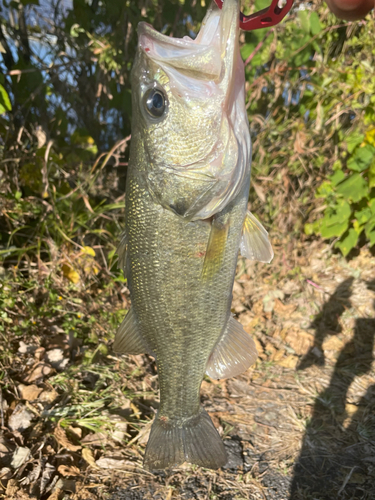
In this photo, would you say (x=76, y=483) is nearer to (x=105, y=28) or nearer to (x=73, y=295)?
(x=73, y=295)

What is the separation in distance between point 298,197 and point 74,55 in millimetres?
2865

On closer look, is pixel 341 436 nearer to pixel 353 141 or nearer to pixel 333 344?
pixel 333 344

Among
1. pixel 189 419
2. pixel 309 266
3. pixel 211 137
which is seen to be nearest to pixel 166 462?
pixel 189 419

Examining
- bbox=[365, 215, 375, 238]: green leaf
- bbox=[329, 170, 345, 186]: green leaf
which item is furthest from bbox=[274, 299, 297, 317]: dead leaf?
bbox=[329, 170, 345, 186]: green leaf

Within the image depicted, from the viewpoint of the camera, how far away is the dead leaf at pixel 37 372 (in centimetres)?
263

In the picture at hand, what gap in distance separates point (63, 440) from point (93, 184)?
2269 mm

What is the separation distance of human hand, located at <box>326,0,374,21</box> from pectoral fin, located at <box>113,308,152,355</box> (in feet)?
7.01

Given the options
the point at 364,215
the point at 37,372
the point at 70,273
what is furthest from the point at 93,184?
the point at 364,215

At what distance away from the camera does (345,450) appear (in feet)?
7.98

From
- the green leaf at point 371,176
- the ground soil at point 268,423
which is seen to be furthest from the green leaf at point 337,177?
the ground soil at point 268,423

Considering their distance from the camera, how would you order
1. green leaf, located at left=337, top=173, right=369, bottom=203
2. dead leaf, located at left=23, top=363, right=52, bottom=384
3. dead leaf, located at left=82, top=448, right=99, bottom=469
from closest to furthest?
→ dead leaf, located at left=82, top=448, right=99, bottom=469 < dead leaf, located at left=23, top=363, right=52, bottom=384 < green leaf, located at left=337, top=173, right=369, bottom=203

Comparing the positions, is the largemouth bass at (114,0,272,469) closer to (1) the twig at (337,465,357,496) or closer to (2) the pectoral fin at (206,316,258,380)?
A: (2) the pectoral fin at (206,316,258,380)

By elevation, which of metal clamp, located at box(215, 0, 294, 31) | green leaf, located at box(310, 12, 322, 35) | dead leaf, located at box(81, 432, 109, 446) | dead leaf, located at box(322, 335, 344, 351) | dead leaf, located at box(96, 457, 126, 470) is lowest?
dead leaf, located at box(96, 457, 126, 470)

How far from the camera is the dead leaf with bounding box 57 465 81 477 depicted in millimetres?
2162
